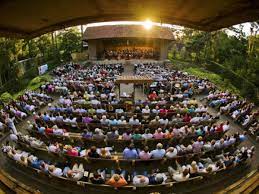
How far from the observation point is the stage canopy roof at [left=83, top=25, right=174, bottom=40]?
38178 mm

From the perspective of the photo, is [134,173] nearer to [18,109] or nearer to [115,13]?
[115,13]

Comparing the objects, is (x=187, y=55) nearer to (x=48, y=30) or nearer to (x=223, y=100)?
(x=223, y=100)

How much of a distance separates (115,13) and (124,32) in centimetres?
3582

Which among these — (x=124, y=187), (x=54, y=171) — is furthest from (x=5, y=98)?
(x=124, y=187)

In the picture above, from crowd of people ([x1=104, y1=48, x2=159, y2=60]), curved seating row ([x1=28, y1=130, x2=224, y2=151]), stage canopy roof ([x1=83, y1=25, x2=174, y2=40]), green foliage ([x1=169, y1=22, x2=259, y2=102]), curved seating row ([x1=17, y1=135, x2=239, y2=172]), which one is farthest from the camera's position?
crowd of people ([x1=104, y1=48, x2=159, y2=60])

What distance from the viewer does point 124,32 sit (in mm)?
38469

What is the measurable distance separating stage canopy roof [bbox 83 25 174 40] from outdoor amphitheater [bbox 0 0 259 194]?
10.7 metres

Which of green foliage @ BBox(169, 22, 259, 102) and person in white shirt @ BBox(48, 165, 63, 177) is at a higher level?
green foliage @ BBox(169, 22, 259, 102)

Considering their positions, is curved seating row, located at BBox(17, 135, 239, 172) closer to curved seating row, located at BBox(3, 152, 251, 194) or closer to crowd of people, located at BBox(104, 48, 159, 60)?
curved seating row, located at BBox(3, 152, 251, 194)

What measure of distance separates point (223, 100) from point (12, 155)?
1399 cm

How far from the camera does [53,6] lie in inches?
121

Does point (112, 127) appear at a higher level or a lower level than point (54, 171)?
higher

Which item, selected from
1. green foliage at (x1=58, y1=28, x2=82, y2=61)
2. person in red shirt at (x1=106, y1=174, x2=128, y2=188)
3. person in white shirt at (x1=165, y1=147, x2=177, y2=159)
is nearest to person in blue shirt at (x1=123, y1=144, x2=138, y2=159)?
person in white shirt at (x1=165, y1=147, x2=177, y2=159)

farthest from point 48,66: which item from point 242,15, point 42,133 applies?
point 242,15
